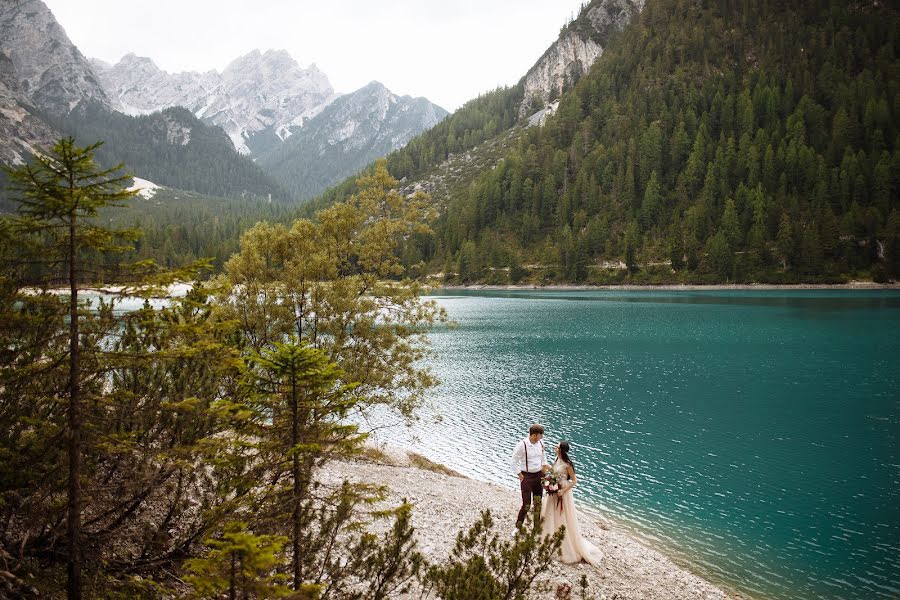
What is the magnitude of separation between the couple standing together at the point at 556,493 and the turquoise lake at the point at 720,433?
16.3 feet

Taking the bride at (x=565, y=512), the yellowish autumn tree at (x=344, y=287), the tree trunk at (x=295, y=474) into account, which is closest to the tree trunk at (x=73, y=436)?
the tree trunk at (x=295, y=474)

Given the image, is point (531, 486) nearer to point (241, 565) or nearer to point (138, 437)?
point (138, 437)

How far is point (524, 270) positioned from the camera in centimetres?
17625

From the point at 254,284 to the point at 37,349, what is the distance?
13.6 m

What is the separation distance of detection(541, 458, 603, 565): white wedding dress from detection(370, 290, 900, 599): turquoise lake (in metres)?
4.74

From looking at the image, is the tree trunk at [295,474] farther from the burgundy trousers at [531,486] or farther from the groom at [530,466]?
the burgundy trousers at [531,486]

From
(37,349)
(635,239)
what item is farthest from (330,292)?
(635,239)

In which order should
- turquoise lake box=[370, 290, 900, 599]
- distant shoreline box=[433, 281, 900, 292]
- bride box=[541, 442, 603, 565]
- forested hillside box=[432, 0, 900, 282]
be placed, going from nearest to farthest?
bride box=[541, 442, 603, 565] < turquoise lake box=[370, 290, 900, 599] < distant shoreline box=[433, 281, 900, 292] < forested hillside box=[432, 0, 900, 282]

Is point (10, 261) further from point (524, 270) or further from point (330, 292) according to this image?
point (524, 270)

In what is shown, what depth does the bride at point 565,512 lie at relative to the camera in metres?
13.3

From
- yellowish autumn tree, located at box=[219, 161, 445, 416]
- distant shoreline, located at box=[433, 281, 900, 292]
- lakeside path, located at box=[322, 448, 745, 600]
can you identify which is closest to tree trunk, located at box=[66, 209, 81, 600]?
lakeside path, located at box=[322, 448, 745, 600]

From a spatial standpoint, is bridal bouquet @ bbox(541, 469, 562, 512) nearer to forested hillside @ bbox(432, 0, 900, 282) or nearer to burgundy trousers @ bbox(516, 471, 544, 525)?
burgundy trousers @ bbox(516, 471, 544, 525)

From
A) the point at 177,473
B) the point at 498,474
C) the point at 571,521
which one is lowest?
the point at 498,474

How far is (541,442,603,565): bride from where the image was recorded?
1328 centimetres
